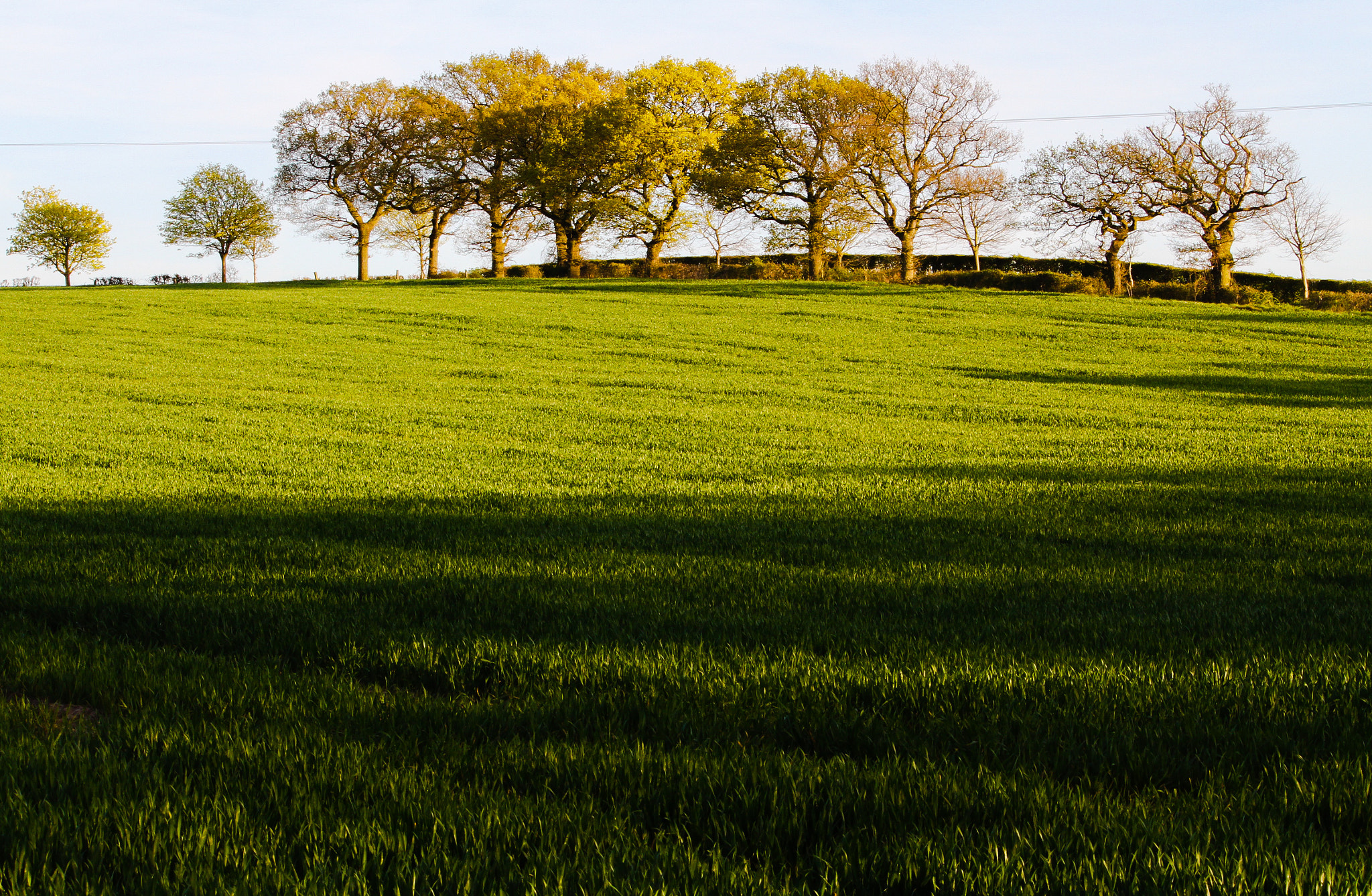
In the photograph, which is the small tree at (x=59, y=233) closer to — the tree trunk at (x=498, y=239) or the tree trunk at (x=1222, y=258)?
the tree trunk at (x=498, y=239)

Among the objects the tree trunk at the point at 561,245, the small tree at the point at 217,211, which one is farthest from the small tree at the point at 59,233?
the tree trunk at the point at 561,245

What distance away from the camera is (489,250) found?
57781 millimetres

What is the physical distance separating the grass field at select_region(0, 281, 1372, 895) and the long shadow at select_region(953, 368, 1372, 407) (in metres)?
5.84

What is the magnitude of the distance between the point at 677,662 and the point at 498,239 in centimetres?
5540

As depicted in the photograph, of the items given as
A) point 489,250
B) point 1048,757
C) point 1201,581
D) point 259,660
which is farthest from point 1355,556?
point 489,250

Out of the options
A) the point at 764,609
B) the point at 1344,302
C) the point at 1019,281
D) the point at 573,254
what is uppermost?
the point at 573,254

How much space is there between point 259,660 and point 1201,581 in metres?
5.61

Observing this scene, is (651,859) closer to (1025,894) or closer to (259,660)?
(1025,894)

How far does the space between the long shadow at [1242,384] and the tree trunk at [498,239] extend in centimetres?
3984

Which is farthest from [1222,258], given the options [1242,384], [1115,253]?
[1242,384]

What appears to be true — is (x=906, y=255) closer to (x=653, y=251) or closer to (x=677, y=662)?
(x=653, y=251)

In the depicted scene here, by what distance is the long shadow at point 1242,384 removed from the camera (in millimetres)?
18516

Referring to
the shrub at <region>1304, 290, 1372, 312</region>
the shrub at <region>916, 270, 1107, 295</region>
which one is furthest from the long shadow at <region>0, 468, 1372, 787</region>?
the shrub at <region>1304, 290, 1372, 312</region>

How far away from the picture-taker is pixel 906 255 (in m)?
47.9
